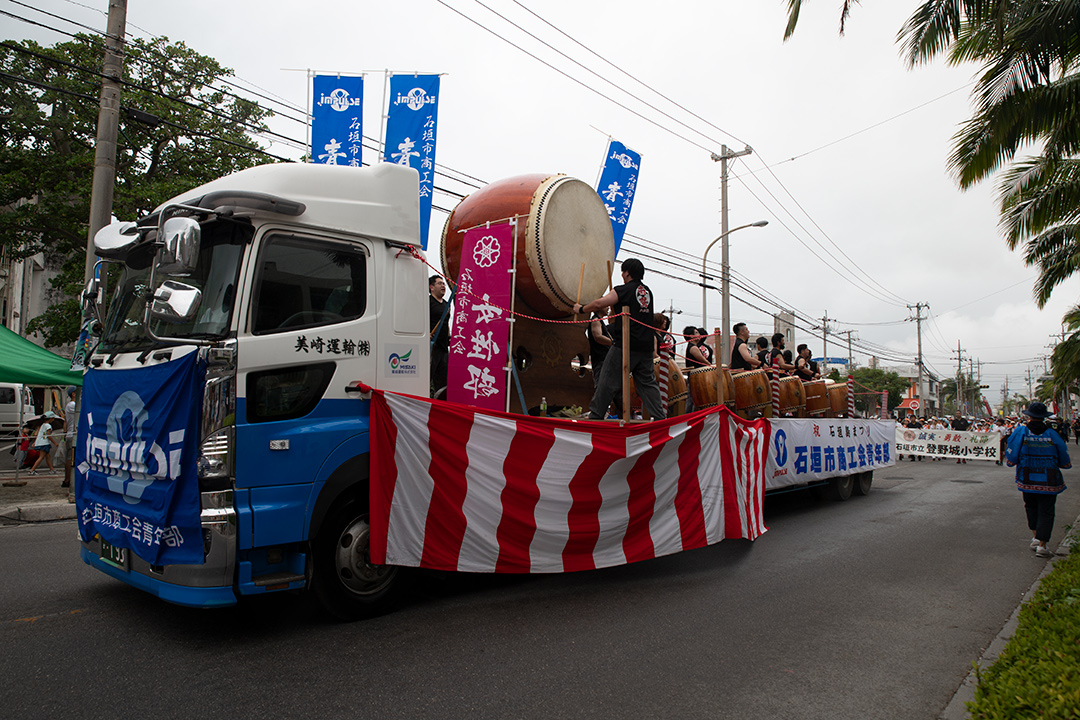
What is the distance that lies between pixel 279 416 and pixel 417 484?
1.13 meters

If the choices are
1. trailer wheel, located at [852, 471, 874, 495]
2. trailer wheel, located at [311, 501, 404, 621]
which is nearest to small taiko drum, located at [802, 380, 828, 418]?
trailer wheel, located at [852, 471, 874, 495]

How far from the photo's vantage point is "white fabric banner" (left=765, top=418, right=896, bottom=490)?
871 cm

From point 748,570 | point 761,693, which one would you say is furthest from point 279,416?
point 748,570

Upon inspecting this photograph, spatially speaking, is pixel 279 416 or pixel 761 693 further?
pixel 279 416

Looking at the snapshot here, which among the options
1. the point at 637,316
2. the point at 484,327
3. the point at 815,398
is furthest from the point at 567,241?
the point at 815,398

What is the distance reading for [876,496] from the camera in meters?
12.8

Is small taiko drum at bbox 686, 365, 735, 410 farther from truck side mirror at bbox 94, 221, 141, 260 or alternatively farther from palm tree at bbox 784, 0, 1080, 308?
truck side mirror at bbox 94, 221, 141, 260

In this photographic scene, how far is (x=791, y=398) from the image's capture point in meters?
9.83

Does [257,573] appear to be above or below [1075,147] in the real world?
below

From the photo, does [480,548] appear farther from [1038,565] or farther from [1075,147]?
[1075,147]

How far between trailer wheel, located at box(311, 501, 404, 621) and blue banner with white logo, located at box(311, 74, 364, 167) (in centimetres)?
807

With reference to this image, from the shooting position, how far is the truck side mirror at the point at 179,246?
12.1ft

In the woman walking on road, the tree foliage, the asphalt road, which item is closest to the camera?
the asphalt road

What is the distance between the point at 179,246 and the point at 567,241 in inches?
160
